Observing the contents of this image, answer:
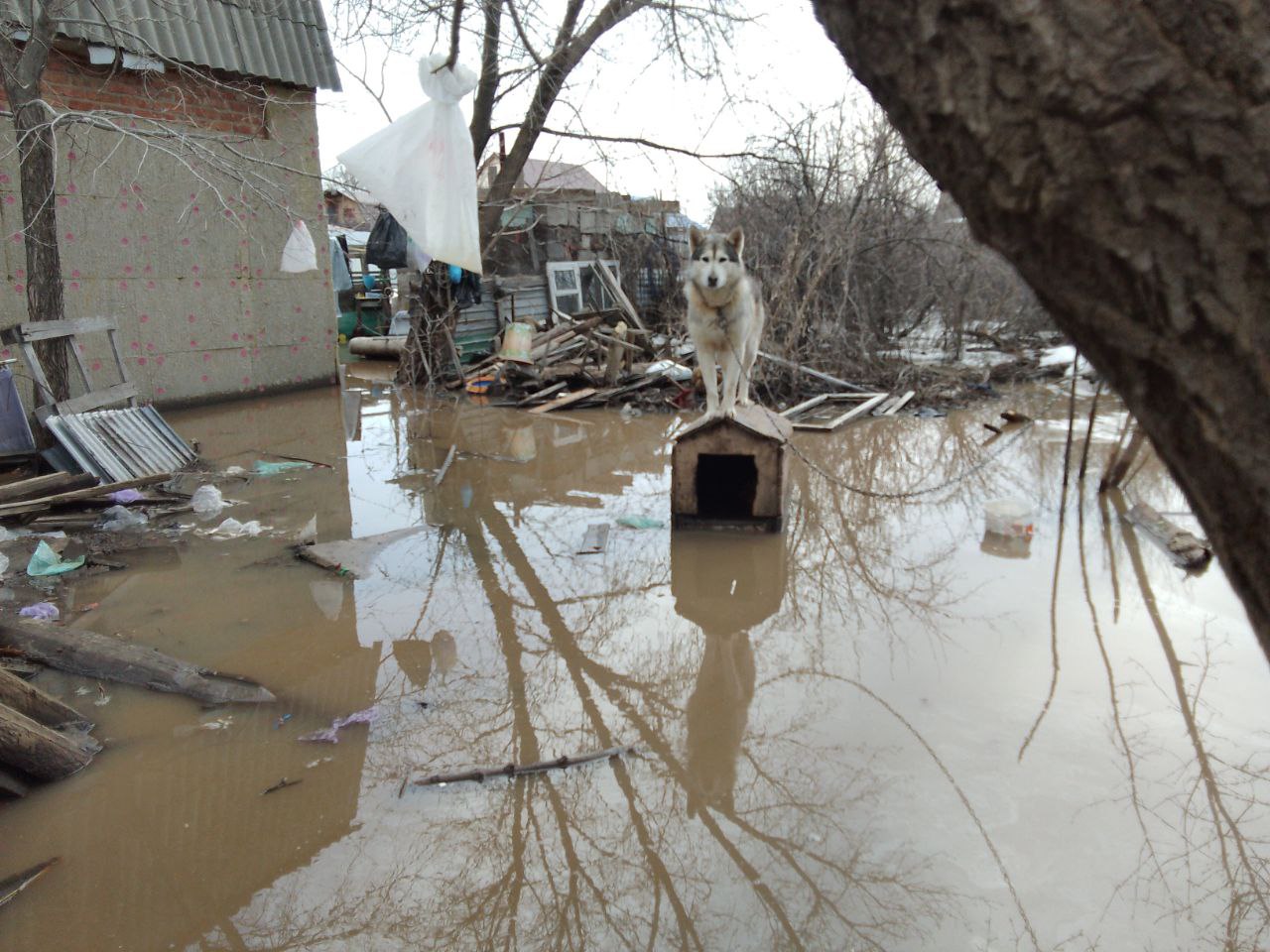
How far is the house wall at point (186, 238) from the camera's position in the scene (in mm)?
9594

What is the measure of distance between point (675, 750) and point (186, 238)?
1013 centimetres

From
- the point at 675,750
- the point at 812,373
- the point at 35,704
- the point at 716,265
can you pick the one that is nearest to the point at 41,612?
the point at 35,704

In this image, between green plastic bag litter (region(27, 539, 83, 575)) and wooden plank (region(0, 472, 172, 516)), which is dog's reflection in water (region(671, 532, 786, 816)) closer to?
green plastic bag litter (region(27, 539, 83, 575))

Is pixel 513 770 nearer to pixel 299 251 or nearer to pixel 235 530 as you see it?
pixel 235 530

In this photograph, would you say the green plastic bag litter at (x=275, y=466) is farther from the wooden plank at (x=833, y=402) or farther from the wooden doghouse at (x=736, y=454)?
the wooden plank at (x=833, y=402)

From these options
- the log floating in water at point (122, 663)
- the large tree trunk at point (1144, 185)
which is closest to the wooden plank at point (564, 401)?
the log floating in water at point (122, 663)

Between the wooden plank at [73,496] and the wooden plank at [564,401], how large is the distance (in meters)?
5.18

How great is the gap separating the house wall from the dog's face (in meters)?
4.77

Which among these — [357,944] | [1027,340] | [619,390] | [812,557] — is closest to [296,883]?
[357,944]

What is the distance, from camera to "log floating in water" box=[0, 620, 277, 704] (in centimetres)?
404

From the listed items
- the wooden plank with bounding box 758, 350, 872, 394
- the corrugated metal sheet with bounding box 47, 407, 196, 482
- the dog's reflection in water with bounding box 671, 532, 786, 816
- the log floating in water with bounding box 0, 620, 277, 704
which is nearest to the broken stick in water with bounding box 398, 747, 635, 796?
the dog's reflection in water with bounding box 671, 532, 786, 816

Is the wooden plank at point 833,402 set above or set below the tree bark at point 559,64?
below

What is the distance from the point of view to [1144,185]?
83 cm

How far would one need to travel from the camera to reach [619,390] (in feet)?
39.0
